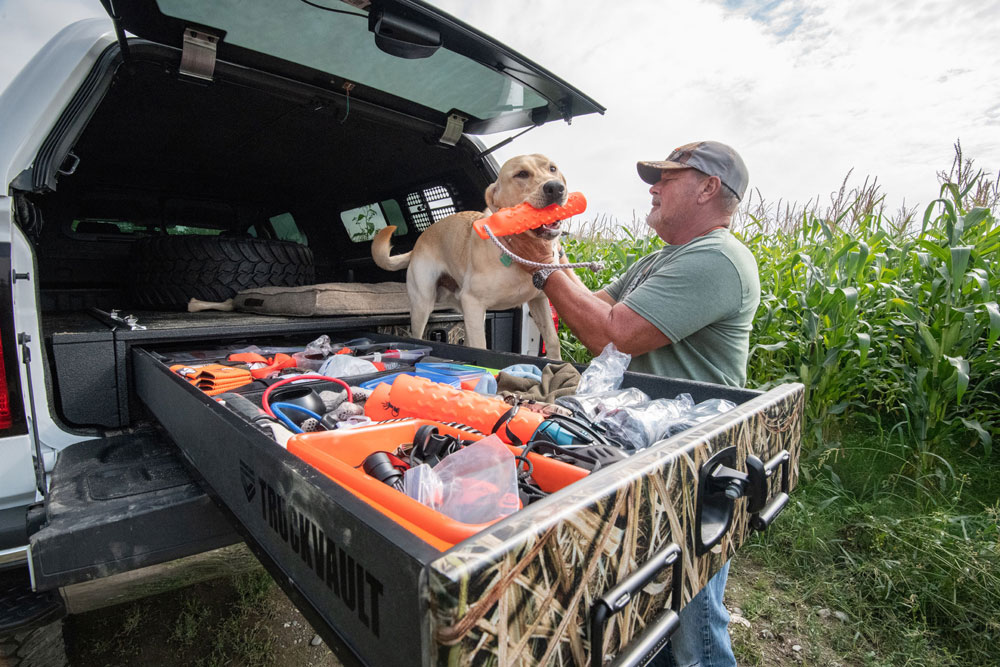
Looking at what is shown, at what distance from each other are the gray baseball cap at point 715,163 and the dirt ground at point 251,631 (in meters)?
1.75

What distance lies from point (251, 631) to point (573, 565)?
6.42ft

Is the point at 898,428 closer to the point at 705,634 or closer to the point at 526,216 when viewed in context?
the point at 705,634

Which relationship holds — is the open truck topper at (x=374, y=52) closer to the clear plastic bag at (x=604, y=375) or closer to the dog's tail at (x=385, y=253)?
the dog's tail at (x=385, y=253)

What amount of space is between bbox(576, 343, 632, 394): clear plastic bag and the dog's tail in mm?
2120

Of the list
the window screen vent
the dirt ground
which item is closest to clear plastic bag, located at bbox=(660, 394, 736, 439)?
the dirt ground

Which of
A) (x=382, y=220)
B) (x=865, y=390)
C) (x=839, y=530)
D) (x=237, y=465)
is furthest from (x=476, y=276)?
(x=865, y=390)

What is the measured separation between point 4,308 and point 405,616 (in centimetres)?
166

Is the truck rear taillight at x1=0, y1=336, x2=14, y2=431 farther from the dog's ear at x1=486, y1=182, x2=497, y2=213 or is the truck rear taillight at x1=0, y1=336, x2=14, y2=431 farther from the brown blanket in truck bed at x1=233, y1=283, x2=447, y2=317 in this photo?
the dog's ear at x1=486, y1=182, x2=497, y2=213

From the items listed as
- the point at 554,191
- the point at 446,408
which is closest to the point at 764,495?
the point at 446,408

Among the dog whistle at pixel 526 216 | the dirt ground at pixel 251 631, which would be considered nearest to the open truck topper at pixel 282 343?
the dog whistle at pixel 526 216

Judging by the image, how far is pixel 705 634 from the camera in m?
1.49

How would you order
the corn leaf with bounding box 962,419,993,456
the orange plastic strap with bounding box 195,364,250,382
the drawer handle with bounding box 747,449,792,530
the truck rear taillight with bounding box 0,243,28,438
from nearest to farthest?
the drawer handle with bounding box 747,449,792,530 → the truck rear taillight with bounding box 0,243,28,438 → the orange plastic strap with bounding box 195,364,250,382 → the corn leaf with bounding box 962,419,993,456

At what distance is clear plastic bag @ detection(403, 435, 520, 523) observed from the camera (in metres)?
0.67

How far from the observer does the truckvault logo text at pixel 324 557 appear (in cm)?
54
